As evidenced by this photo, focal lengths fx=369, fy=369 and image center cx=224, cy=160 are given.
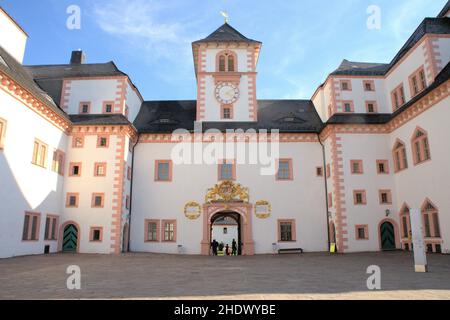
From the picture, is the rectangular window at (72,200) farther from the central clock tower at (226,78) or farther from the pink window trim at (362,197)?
the pink window trim at (362,197)

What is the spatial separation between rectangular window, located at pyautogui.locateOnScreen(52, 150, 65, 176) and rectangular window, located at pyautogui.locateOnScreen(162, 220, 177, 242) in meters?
8.17

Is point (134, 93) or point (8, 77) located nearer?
point (8, 77)

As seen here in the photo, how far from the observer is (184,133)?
29062mm

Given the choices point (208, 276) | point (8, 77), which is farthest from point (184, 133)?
point (208, 276)

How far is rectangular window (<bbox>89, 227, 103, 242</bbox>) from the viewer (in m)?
25.2

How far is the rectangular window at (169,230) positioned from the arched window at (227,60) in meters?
13.9

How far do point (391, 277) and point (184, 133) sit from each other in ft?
65.6

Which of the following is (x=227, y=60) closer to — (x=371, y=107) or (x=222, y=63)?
(x=222, y=63)

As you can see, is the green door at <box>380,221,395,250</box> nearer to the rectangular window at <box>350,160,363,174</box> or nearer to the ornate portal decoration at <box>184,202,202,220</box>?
the rectangular window at <box>350,160,363,174</box>

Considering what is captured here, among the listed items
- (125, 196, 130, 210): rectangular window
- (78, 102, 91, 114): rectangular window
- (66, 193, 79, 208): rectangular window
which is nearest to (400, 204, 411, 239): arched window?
(125, 196, 130, 210): rectangular window

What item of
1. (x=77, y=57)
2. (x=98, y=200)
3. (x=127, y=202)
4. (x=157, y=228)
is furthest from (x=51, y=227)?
(x=77, y=57)

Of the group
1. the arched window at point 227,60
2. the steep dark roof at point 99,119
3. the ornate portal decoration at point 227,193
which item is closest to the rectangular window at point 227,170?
the ornate portal decoration at point 227,193

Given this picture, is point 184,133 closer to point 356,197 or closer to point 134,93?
point 134,93

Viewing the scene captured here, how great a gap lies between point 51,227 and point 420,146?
24.2 metres
